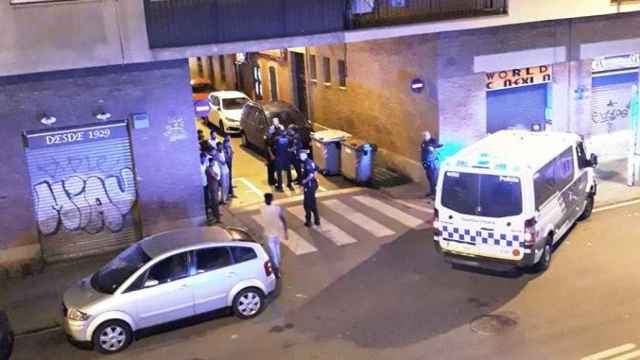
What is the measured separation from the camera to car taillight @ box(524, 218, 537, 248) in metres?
13.3

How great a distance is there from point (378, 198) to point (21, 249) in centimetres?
841

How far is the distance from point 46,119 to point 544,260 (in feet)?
32.6

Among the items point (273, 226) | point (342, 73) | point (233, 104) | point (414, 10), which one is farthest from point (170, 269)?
point (233, 104)

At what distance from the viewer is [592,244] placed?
15.5 m

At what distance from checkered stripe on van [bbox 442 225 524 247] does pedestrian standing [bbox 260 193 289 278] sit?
9.80ft

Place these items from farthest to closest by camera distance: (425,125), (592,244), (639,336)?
(425,125) → (592,244) → (639,336)

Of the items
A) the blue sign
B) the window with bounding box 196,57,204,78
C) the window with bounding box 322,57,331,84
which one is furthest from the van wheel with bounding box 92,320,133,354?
the window with bounding box 196,57,204,78

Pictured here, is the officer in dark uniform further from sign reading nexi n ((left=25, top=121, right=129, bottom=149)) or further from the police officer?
sign reading nexi n ((left=25, top=121, right=129, bottom=149))

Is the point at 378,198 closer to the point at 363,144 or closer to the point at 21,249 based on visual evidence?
the point at 363,144

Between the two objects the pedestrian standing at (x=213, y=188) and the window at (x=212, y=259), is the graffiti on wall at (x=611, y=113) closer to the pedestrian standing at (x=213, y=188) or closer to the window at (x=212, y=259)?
the pedestrian standing at (x=213, y=188)

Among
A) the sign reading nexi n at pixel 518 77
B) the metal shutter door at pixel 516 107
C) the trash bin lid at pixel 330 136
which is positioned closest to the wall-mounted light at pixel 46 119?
the trash bin lid at pixel 330 136

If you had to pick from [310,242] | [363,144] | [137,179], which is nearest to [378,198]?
[363,144]

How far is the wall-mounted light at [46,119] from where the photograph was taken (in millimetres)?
15461

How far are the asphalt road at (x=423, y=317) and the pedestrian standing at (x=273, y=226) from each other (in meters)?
0.57
